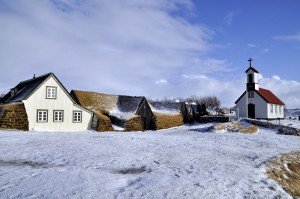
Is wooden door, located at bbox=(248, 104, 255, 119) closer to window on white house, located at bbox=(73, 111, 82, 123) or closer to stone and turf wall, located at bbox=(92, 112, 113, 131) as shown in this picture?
stone and turf wall, located at bbox=(92, 112, 113, 131)

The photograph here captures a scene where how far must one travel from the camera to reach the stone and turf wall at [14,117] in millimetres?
33906

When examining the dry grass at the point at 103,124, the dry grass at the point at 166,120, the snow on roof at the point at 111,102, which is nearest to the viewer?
the dry grass at the point at 103,124

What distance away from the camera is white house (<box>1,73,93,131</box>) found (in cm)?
3634

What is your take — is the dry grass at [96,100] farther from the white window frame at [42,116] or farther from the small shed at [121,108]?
the white window frame at [42,116]

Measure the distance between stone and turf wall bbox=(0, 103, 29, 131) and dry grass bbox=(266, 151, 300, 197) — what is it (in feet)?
84.1

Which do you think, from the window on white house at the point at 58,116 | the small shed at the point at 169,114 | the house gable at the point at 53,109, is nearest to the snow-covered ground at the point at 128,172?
the house gable at the point at 53,109

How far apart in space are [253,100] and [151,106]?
17374 millimetres

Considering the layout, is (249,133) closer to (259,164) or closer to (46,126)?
(259,164)

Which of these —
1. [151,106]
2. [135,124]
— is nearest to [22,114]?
[135,124]

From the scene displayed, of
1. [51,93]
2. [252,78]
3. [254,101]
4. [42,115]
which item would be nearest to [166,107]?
[254,101]

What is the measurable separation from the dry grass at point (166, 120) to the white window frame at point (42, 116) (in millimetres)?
13940

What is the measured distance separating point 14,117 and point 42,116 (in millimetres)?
3147

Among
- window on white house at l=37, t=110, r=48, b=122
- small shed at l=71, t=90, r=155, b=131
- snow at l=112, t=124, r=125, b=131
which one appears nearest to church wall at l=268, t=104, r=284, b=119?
small shed at l=71, t=90, r=155, b=131

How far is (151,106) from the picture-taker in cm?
4666
